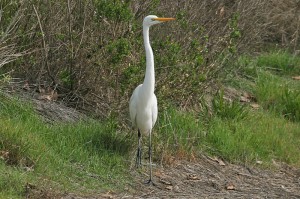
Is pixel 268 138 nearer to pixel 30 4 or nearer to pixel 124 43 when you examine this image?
pixel 124 43

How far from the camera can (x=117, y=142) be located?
8867mm

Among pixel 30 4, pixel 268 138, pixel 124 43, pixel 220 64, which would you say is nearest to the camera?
pixel 124 43

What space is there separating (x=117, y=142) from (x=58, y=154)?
2.74 feet

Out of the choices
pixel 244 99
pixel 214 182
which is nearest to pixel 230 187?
pixel 214 182

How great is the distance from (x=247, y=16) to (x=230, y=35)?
1.64 m

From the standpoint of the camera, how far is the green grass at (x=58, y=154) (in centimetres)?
759

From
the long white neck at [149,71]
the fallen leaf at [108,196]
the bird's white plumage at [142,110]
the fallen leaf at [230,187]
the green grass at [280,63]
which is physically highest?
the long white neck at [149,71]

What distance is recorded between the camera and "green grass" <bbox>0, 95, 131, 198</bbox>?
759cm

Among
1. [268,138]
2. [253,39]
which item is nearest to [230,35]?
[268,138]

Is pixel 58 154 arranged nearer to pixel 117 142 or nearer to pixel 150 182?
pixel 117 142

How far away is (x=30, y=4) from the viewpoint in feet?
31.3

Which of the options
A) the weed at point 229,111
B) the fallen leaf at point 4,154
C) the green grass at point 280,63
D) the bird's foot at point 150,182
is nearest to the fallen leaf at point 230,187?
the bird's foot at point 150,182

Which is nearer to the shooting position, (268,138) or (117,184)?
(117,184)

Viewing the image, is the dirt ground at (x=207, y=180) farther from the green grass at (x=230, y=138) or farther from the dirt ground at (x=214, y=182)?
the green grass at (x=230, y=138)
